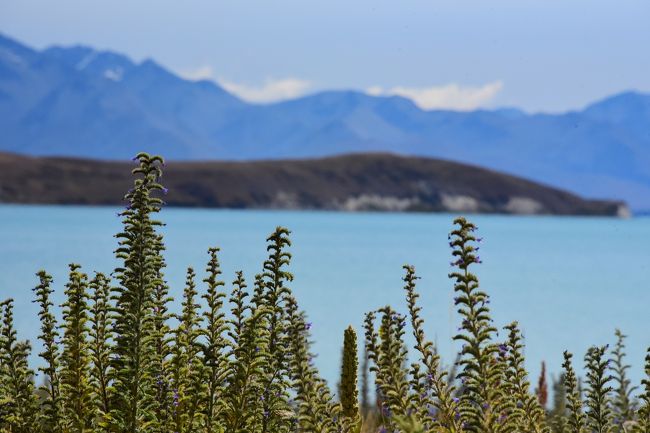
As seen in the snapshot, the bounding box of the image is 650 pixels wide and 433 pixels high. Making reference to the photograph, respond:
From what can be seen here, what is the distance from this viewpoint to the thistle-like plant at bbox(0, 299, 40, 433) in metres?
6.91

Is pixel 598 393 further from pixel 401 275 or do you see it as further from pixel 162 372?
pixel 401 275

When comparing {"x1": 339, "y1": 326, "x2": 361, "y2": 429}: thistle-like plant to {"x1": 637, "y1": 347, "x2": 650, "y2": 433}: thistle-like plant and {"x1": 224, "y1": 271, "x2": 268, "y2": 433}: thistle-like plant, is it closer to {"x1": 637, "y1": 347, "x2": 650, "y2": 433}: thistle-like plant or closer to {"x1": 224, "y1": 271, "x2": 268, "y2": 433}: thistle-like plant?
{"x1": 224, "y1": 271, "x2": 268, "y2": 433}: thistle-like plant

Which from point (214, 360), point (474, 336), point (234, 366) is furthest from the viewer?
point (234, 366)

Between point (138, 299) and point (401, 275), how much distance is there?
90.4m

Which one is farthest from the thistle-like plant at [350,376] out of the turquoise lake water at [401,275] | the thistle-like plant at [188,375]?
the turquoise lake water at [401,275]

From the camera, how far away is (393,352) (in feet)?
20.5

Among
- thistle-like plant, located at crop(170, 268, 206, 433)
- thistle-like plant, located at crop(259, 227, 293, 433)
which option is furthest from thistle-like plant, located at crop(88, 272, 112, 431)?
thistle-like plant, located at crop(259, 227, 293, 433)

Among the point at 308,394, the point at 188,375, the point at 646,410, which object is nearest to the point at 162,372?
the point at 188,375

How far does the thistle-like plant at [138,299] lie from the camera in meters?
5.84

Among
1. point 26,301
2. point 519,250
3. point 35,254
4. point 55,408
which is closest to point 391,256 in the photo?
point 519,250

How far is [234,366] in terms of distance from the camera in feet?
20.9

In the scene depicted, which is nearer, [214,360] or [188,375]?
[214,360]

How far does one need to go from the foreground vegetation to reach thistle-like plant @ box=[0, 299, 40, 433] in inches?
0.4

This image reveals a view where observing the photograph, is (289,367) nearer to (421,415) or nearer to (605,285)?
(421,415)
